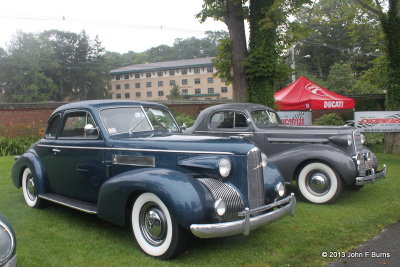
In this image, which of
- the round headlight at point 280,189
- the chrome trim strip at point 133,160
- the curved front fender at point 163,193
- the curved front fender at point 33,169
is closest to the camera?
the curved front fender at point 163,193

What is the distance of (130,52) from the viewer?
115m

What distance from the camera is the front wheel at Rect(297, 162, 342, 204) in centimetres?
637

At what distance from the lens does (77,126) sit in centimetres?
550

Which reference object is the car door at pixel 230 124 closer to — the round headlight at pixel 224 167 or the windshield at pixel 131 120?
the windshield at pixel 131 120

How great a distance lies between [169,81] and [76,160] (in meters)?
74.5

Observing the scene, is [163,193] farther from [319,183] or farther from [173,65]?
[173,65]

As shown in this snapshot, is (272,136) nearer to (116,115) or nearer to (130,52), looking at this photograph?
(116,115)

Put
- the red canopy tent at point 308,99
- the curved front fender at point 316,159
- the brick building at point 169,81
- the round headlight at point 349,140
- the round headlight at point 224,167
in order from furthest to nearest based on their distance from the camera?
the brick building at point 169,81 < the red canopy tent at point 308,99 < the round headlight at point 349,140 < the curved front fender at point 316,159 < the round headlight at point 224,167

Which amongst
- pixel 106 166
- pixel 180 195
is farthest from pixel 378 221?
pixel 106 166

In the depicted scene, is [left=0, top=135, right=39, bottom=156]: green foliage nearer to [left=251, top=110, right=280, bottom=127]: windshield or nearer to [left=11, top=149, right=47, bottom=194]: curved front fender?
[left=11, top=149, right=47, bottom=194]: curved front fender

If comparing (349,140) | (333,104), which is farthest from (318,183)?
(333,104)

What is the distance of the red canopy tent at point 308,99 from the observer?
41.3 feet

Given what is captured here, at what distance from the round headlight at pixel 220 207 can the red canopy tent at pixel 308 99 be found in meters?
Result: 9.47

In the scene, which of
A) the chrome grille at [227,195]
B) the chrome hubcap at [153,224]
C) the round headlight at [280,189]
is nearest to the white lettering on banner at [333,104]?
the round headlight at [280,189]
